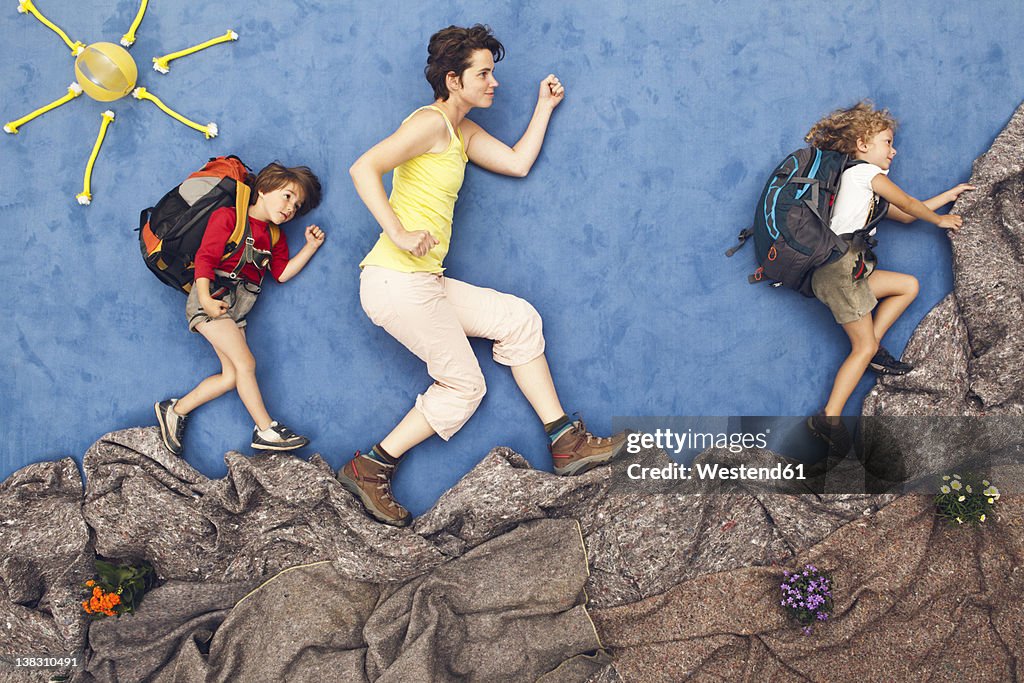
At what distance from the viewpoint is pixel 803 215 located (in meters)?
2.38

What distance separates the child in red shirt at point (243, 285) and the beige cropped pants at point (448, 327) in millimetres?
353

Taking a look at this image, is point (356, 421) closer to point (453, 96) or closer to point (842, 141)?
point (453, 96)

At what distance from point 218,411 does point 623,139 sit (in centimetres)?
175

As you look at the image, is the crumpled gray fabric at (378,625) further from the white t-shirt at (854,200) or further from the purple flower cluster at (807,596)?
the white t-shirt at (854,200)

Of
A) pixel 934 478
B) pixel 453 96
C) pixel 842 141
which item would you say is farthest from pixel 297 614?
pixel 842 141

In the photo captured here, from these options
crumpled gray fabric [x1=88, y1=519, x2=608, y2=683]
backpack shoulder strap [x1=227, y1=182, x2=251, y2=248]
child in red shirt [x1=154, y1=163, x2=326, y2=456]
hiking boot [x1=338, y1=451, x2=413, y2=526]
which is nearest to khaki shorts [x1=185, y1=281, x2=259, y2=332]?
child in red shirt [x1=154, y1=163, x2=326, y2=456]

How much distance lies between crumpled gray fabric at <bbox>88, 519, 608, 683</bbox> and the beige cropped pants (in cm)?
50

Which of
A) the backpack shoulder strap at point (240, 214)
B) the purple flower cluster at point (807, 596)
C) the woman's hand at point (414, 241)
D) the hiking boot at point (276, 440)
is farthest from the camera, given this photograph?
the hiking boot at point (276, 440)

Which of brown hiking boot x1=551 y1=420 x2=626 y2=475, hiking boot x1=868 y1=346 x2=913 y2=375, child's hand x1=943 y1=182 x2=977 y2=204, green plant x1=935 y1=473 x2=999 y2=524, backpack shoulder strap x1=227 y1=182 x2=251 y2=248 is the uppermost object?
backpack shoulder strap x1=227 y1=182 x2=251 y2=248

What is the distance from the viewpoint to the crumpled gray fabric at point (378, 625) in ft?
7.88

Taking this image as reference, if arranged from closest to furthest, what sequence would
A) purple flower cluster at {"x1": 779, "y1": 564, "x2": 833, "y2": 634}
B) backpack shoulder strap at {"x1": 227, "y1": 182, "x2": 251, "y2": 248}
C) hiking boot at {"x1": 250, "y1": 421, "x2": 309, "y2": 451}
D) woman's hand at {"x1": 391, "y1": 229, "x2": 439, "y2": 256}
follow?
woman's hand at {"x1": 391, "y1": 229, "x2": 439, "y2": 256}
purple flower cluster at {"x1": 779, "y1": 564, "x2": 833, "y2": 634}
backpack shoulder strap at {"x1": 227, "y1": 182, "x2": 251, "y2": 248}
hiking boot at {"x1": 250, "y1": 421, "x2": 309, "y2": 451}

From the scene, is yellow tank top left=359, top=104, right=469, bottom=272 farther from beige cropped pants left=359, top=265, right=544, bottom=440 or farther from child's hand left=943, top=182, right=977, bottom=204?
child's hand left=943, top=182, right=977, bottom=204

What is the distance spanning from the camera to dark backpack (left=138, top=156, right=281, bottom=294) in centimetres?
244

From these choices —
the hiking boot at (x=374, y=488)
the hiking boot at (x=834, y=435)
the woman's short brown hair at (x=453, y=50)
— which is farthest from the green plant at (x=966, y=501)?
the woman's short brown hair at (x=453, y=50)
